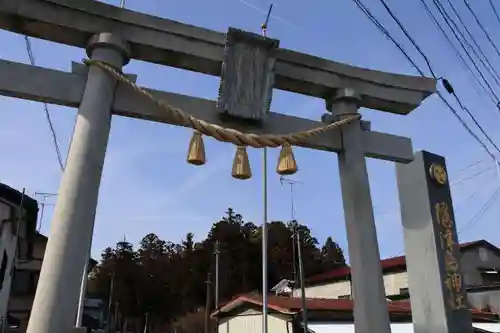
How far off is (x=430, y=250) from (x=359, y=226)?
139cm

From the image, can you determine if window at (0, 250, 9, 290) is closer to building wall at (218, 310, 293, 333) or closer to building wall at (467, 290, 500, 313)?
building wall at (218, 310, 293, 333)

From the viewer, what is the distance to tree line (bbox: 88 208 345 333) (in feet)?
129

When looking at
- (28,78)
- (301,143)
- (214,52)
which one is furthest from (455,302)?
(28,78)

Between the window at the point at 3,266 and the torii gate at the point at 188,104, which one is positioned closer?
the torii gate at the point at 188,104

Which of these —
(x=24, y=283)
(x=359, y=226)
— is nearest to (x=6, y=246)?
(x=24, y=283)

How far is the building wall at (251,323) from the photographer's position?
14281mm

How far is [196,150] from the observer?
16.8 ft

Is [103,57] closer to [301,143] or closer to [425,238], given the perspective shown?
[301,143]

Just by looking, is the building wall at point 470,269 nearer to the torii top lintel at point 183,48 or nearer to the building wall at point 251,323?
the building wall at point 251,323

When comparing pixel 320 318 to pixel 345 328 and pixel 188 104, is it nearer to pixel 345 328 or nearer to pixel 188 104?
pixel 345 328

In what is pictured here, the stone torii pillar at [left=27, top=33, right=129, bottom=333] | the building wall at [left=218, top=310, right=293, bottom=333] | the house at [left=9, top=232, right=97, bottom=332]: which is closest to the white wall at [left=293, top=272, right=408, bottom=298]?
the building wall at [left=218, top=310, right=293, bottom=333]

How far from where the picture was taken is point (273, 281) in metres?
41.0

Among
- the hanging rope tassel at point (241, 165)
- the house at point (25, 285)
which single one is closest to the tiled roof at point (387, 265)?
the house at point (25, 285)

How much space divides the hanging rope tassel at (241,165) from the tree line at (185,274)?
33515 millimetres
